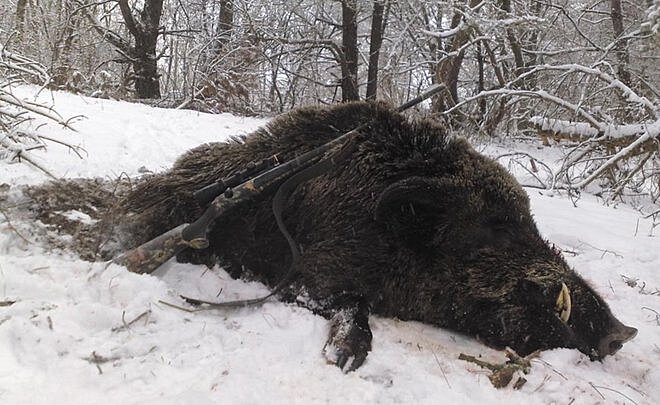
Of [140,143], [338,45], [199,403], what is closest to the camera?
[199,403]

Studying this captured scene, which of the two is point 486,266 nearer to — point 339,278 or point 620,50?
point 339,278

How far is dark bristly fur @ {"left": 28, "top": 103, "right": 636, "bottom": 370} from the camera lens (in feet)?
9.52

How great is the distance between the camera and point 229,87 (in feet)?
41.7

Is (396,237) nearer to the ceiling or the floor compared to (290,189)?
nearer to the floor

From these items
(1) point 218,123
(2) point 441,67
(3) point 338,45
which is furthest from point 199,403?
(3) point 338,45

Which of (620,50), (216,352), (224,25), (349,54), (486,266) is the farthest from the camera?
(224,25)

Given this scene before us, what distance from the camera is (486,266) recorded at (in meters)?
3.09

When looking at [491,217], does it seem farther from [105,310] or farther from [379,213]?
[105,310]

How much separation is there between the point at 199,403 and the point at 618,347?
2.09 metres

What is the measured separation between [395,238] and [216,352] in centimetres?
129

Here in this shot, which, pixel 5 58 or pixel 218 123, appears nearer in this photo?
pixel 5 58

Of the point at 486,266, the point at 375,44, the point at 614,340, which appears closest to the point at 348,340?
the point at 486,266

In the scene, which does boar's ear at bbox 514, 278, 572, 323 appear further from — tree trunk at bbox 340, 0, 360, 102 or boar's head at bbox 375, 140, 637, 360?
tree trunk at bbox 340, 0, 360, 102

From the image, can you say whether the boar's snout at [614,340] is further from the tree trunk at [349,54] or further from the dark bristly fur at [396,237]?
the tree trunk at [349,54]
